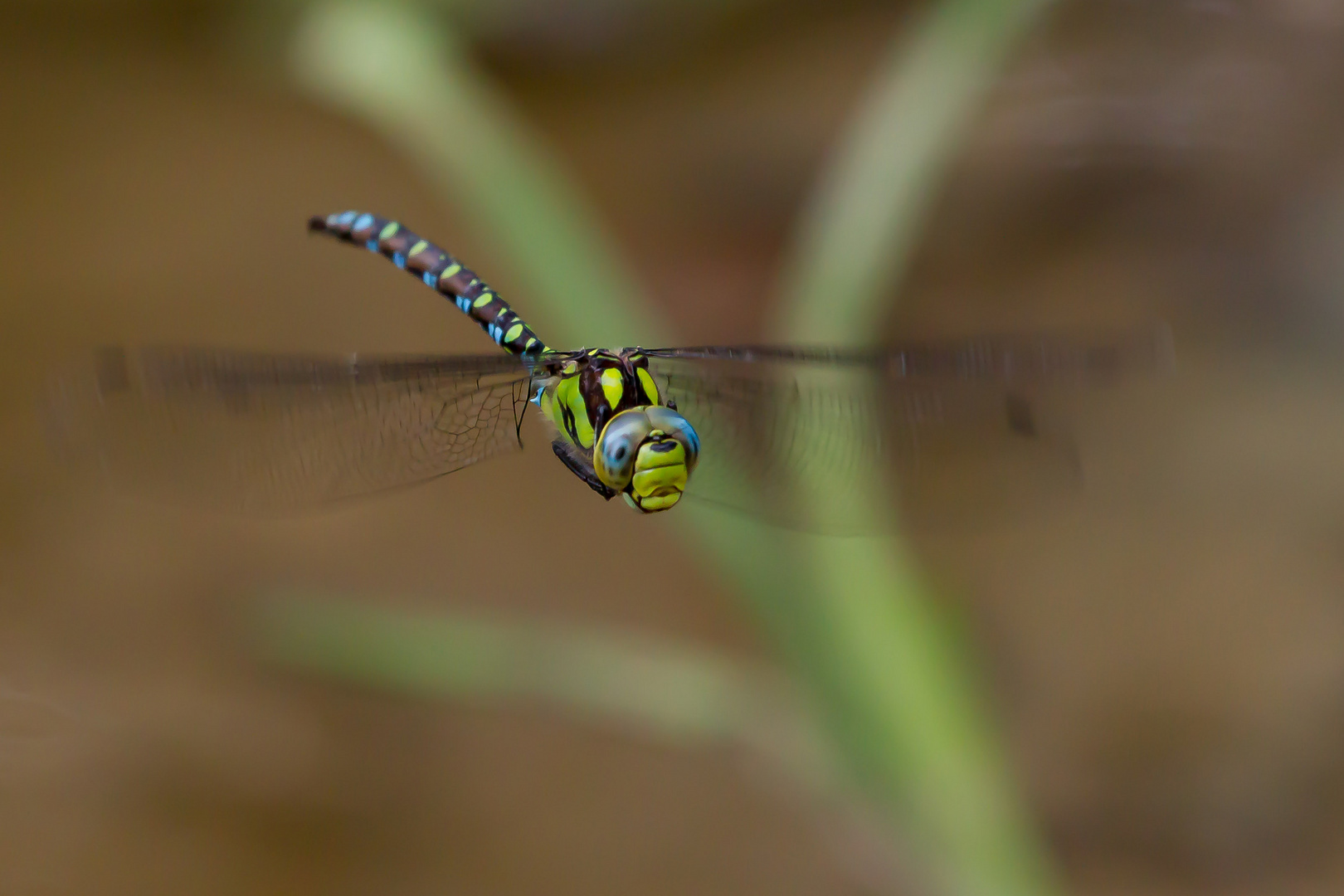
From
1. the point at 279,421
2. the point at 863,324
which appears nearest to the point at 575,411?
the point at 279,421

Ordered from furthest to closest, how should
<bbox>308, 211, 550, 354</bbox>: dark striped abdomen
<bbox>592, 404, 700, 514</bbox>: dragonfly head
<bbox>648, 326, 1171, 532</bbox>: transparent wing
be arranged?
<bbox>308, 211, 550, 354</bbox>: dark striped abdomen, <bbox>648, 326, 1171, 532</bbox>: transparent wing, <bbox>592, 404, 700, 514</bbox>: dragonfly head

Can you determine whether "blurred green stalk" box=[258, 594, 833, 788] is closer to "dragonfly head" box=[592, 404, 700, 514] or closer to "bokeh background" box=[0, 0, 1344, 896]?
"bokeh background" box=[0, 0, 1344, 896]

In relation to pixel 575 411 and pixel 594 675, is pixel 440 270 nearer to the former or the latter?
pixel 575 411

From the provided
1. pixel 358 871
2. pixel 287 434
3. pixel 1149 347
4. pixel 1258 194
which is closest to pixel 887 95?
pixel 1149 347

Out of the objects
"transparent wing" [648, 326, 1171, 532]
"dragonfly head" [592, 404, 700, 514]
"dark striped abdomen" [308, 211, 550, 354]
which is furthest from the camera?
"dark striped abdomen" [308, 211, 550, 354]

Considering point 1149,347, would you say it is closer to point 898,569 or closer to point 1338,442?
point 898,569

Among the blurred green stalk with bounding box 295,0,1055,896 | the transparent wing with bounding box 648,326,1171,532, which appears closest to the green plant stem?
the blurred green stalk with bounding box 295,0,1055,896

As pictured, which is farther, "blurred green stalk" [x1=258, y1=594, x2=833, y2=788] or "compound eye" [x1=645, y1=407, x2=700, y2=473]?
"blurred green stalk" [x1=258, y1=594, x2=833, y2=788]
